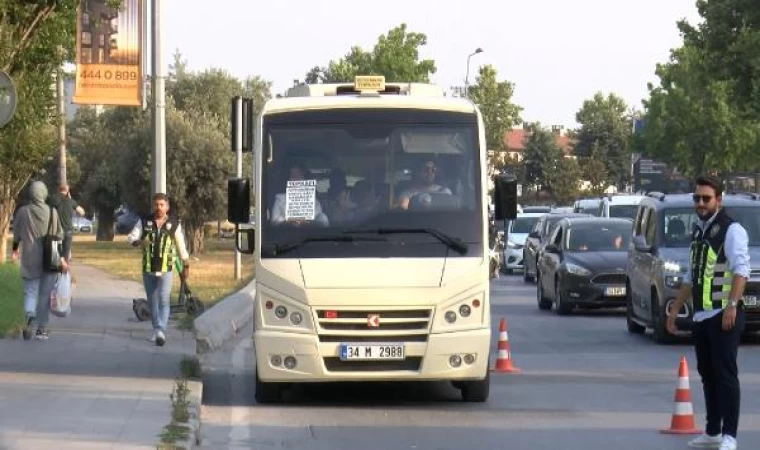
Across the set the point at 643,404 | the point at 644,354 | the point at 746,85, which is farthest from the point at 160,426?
the point at 746,85

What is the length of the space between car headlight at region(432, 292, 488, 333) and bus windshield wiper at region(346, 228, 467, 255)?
44 centimetres

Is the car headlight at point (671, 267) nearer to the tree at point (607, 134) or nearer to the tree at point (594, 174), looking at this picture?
the tree at point (594, 174)

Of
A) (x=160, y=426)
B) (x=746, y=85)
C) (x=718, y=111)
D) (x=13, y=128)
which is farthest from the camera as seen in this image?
(x=718, y=111)

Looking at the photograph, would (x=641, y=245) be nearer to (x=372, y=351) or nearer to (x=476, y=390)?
(x=476, y=390)

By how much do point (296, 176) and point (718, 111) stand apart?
181 feet

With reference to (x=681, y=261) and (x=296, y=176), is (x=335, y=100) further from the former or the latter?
(x=681, y=261)

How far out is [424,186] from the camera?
13.3m

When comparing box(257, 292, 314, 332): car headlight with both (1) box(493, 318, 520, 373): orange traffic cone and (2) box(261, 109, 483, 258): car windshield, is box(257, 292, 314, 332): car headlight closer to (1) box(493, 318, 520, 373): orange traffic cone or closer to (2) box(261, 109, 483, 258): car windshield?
(2) box(261, 109, 483, 258): car windshield

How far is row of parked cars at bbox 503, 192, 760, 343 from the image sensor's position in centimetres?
1911

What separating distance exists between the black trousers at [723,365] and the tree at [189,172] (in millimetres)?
40941

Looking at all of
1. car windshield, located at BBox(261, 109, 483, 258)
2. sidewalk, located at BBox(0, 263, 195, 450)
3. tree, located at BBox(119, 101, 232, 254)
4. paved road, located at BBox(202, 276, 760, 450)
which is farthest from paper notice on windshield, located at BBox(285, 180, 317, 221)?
tree, located at BBox(119, 101, 232, 254)

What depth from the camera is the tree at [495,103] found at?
73688 mm

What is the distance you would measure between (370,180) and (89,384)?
3.22 metres

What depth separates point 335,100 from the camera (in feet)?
45.1
